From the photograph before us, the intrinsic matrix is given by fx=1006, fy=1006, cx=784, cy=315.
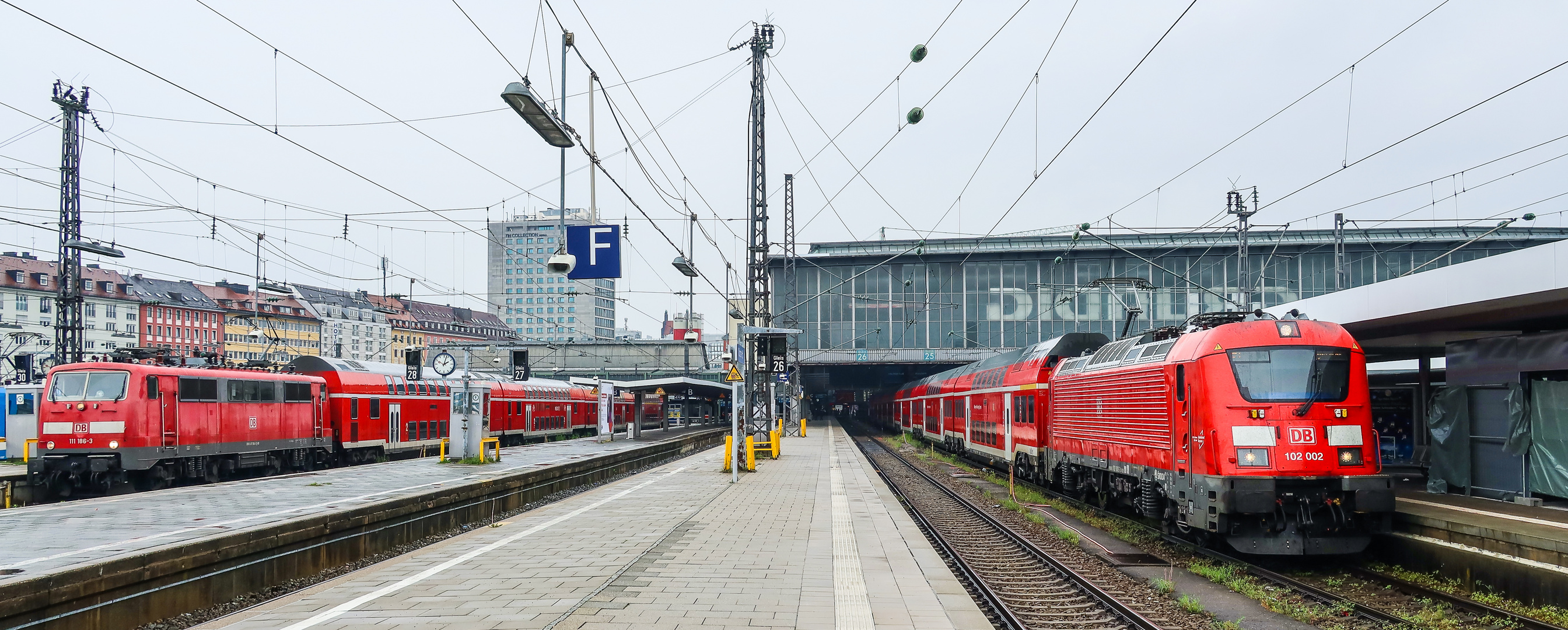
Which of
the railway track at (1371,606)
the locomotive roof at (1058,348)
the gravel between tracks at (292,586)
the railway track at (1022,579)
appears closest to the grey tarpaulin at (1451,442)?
the railway track at (1371,606)

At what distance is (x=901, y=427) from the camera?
60.8m

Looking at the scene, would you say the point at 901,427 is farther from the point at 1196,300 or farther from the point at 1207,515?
the point at 1207,515

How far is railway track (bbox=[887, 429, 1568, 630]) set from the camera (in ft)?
32.0

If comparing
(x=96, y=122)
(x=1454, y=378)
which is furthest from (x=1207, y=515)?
(x=96, y=122)

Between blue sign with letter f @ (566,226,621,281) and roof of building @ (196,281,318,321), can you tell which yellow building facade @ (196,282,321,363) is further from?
blue sign with letter f @ (566,226,621,281)

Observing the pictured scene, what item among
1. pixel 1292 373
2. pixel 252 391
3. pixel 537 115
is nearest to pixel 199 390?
pixel 252 391

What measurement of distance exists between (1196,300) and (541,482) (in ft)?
175

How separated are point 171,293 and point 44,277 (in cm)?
1216

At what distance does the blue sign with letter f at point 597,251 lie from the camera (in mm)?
17984

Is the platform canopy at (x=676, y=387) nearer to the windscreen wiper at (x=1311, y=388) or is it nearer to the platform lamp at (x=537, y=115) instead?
the platform lamp at (x=537, y=115)

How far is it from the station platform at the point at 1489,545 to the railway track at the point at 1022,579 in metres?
3.87

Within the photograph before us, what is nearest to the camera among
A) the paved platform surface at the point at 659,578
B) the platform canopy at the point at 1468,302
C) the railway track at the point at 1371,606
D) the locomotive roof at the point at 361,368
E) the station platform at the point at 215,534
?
the paved platform surface at the point at 659,578

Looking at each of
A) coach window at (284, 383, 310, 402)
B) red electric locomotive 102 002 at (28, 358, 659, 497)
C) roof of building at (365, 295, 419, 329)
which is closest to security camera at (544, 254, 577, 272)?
red electric locomotive 102 002 at (28, 358, 659, 497)

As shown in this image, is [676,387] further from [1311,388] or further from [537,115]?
[1311,388]
